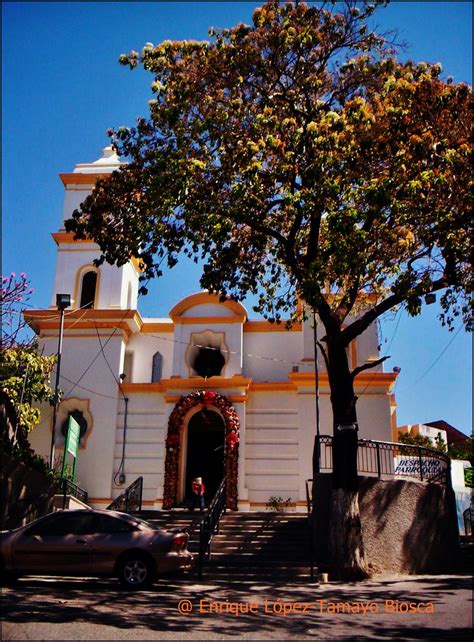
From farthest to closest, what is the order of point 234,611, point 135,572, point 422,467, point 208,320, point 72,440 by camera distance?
point 208,320, point 72,440, point 422,467, point 135,572, point 234,611

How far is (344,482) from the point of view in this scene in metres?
13.3

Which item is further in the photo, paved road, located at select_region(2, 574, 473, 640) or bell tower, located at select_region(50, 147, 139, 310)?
bell tower, located at select_region(50, 147, 139, 310)

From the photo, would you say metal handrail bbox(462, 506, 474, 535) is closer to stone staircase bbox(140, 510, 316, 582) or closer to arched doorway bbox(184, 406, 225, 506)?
stone staircase bbox(140, 510, 316, 582)

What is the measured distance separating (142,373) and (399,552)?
13.1m

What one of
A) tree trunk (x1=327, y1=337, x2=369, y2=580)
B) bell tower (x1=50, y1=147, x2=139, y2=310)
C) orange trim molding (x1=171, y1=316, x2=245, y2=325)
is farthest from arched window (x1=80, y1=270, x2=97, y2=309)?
tree trunk (x1=327, y1=337, x2=369, y2=580)

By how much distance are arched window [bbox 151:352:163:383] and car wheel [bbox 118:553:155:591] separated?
1371 centimetres

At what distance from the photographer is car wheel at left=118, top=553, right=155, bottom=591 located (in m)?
10.9

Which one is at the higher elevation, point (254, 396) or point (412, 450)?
point (254, 396)

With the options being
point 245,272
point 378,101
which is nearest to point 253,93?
point 378,101

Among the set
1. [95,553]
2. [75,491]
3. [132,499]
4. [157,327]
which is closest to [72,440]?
[75,491]

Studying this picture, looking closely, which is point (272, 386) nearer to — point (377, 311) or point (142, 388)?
point (142, 388)

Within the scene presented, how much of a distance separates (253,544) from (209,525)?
5.46ft

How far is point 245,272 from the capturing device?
15047 mm

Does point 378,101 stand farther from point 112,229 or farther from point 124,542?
point 124,542
